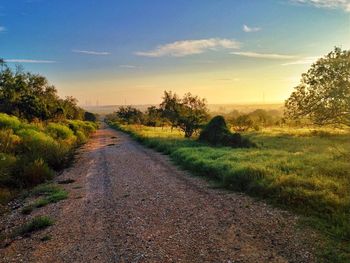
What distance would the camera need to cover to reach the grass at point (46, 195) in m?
10.0

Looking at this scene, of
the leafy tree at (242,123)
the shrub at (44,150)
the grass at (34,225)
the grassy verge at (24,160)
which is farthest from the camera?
the leafy tree at (242,123)

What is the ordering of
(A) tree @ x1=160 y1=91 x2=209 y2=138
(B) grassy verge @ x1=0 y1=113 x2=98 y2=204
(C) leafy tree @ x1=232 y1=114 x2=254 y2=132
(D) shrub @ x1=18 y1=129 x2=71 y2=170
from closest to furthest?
(B) grassy verge @ x1=0 y1=113 x2=98 y2=204, (D) shrub @ x1=18 y1=129 x2=71 y2=170, (A) tree @ x1=160 y1=91 x2=209 y2=138, (C) leafy tree @ x1=232 y1=114 x2=254 y2=132

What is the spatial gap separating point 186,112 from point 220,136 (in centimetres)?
1356

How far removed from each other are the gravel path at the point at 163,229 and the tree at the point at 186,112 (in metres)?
20.8

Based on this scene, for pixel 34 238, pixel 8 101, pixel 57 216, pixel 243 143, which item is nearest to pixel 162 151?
pixel 243 143

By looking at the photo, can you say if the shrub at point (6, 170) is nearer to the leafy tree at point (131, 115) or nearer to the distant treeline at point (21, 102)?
the distant treeline at point (21, 102)

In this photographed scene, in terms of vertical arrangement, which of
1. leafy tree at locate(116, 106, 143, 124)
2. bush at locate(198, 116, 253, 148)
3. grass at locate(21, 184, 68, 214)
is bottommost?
grass at locate(21, 184, 68, 214)


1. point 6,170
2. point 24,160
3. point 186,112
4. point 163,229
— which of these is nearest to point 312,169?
point 163,229

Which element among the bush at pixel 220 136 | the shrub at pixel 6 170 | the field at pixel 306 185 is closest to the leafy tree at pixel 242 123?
the bush at pixel 220 136

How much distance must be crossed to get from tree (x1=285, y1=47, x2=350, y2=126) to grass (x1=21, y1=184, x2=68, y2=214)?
10.0 m

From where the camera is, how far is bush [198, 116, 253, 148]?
2206cm

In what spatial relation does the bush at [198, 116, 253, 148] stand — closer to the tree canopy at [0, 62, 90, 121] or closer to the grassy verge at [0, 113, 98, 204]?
the grassy verge at [0, 113, 98, 204]

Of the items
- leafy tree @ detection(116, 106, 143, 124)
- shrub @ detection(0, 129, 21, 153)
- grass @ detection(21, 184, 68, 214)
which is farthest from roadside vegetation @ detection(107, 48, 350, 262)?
leafy tree @ detection(116, 106, 143, 124)

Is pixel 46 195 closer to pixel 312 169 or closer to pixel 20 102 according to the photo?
pixel 312 169
